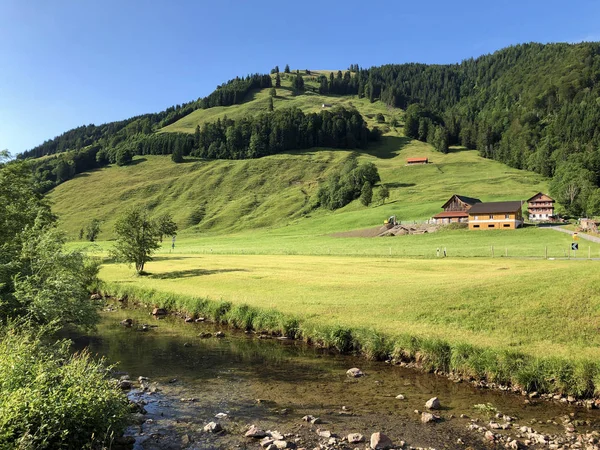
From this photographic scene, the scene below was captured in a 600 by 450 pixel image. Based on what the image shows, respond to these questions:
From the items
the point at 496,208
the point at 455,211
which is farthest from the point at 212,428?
the point at 455,211

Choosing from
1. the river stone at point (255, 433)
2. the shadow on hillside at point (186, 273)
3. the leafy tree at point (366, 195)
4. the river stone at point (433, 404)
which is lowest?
the shadow on hillside at point (186, 273)

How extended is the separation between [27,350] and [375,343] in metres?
18.0

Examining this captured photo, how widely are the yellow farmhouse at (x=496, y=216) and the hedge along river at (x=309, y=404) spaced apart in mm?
93470

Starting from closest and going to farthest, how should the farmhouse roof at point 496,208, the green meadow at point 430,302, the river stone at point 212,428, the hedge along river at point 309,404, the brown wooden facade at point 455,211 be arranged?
the hedge along river at point 309,404
the river stone at point 212,428
the green meadow at point 430,302
the farmhouse roof at point 496,208
the brown wooden facade at point 455,211

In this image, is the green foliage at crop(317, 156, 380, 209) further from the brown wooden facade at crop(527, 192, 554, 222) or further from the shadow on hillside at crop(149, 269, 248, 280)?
the shadow on hillside at crop(149, 269, 248, 280)

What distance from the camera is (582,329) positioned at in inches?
896

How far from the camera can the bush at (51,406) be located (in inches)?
419

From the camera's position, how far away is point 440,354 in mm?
22172

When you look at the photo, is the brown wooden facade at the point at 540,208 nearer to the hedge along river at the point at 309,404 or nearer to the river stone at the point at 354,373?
the hedge along river at the point at 309,404

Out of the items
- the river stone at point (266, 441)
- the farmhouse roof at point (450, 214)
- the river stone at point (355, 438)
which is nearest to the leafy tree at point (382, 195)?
the farmhouse roof at point (450, 214)

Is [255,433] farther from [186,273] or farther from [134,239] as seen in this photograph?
[134,239]

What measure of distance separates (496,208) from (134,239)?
301ft

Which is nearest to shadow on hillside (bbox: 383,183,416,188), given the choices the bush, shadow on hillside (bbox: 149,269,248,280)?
shadow on hillside (bbox: 149,269,248,280)

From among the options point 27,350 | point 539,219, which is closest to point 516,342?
point 27,350
